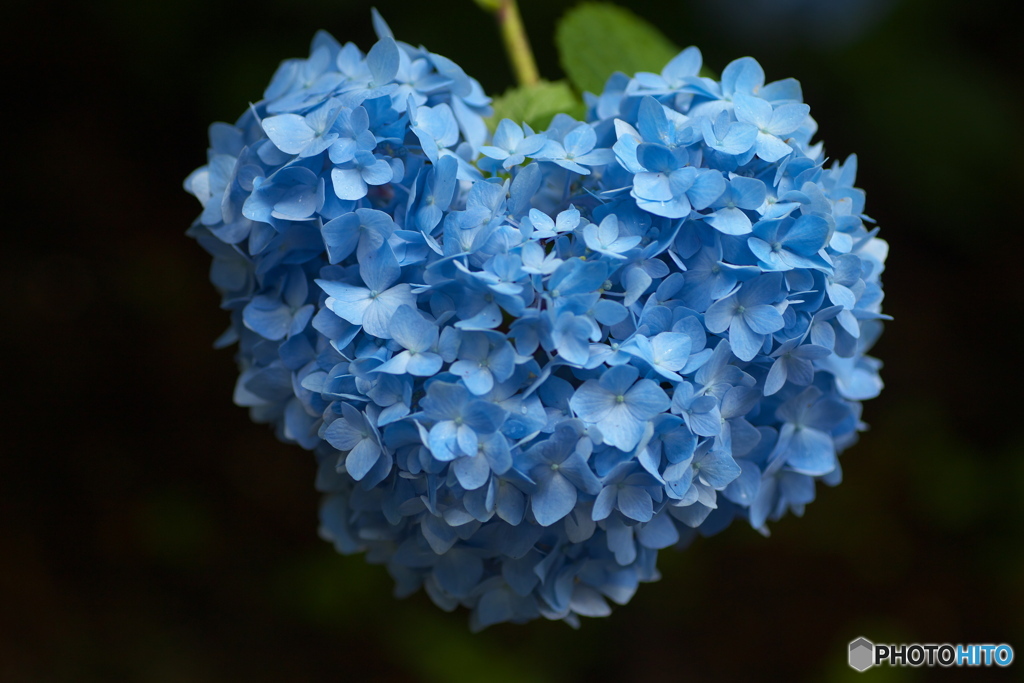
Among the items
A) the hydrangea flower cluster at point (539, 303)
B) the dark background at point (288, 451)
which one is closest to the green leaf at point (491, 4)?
the hydrangea flower cluster at point (539, 303)

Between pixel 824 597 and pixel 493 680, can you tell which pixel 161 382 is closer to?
pixel 493 680

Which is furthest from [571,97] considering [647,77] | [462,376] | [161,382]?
[161,382]

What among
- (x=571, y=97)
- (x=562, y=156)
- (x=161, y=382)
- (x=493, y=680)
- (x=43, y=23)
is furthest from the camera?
(x=161, y=382)

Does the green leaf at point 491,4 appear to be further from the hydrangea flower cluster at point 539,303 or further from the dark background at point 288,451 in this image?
the dark background at point 288,451

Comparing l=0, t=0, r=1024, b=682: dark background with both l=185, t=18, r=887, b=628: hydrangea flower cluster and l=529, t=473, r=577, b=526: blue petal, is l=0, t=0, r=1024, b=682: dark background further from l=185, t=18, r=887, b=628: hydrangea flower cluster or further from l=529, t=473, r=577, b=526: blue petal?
l=529, t=473, r=577, b=526: blue petal

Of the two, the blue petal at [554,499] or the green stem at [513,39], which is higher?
the green stem at [513,39]
